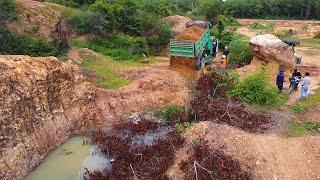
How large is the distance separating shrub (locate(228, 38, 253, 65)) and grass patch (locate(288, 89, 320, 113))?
4.99 metres

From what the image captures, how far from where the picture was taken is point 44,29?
20109 mm

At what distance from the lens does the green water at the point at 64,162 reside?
11.7 metres

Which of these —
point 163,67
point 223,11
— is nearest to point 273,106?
point 163,67

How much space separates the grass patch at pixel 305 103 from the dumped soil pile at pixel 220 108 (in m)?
1.38

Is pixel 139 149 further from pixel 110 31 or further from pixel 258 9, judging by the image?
pixel 258 9

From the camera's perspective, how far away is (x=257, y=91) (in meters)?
14.6

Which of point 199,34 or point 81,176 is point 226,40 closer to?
point 199,34

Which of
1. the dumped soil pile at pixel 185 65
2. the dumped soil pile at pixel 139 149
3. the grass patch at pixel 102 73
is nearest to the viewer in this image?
the dumped soil pile at pixel 139 149

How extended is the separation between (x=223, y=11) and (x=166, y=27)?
1691 cm

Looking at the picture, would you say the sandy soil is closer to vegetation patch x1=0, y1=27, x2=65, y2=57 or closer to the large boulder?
the large boulder

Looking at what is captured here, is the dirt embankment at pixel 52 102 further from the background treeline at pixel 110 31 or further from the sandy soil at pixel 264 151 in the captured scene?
the sandy soil at pixel 264 151

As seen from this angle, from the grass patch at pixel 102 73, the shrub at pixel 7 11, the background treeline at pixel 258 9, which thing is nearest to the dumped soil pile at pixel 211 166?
the grass patch at pixel 102 73

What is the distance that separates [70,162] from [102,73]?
6.19 metres

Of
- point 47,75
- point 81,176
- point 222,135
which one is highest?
point 47,75
